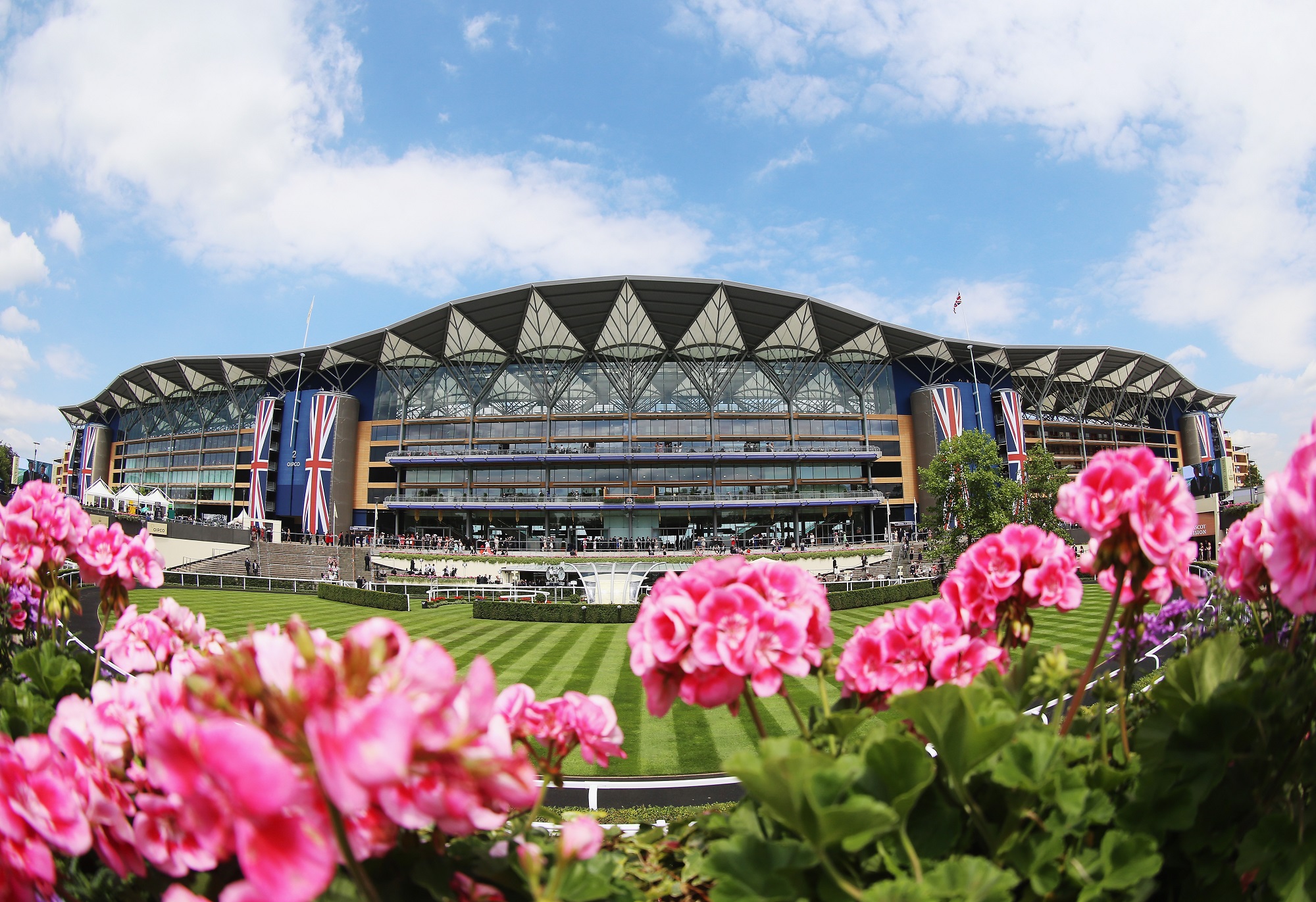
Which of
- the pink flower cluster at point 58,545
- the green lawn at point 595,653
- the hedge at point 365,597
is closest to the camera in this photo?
the pink flower cluster at point 58,545

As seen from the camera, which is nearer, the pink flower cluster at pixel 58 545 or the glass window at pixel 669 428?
the pink flower cluster at pixel 58 545

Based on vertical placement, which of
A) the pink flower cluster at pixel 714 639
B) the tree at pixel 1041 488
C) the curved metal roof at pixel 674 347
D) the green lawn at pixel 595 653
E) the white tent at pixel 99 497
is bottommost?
the green lawn at pixel 595 653

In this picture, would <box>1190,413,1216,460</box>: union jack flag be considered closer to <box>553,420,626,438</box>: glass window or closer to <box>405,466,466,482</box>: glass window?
<box>553,420,626,438</box>: glass window

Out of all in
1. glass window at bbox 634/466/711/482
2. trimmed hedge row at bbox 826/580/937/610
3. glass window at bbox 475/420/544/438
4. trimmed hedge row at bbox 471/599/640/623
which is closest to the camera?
trimmed hedge row at bbox 471/599/640/623

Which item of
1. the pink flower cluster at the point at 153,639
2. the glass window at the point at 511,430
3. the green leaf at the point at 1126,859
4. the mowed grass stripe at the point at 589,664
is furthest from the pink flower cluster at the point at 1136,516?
the glass window at the point at 511,430

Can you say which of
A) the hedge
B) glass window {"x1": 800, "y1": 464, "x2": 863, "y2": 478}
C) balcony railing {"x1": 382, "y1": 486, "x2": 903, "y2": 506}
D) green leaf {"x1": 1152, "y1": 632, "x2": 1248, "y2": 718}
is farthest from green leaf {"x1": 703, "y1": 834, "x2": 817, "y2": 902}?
glass window {"x1": 800, "y1": 464, "x2": 863, "y2": 478}

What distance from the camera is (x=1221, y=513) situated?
3966 cm

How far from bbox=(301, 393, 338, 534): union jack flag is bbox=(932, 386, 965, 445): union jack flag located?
58.8m

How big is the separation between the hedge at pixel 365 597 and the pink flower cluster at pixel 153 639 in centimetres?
2808

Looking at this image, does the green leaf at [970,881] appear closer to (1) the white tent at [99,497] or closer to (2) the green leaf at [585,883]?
(2) the green leaf at [585,883]

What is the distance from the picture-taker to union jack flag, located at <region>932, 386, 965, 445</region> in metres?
58.2

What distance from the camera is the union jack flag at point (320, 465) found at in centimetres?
6000

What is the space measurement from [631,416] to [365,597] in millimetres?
34481

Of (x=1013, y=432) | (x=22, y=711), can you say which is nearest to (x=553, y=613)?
(x=22, y=711)
